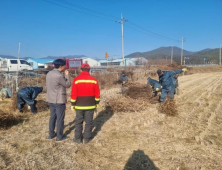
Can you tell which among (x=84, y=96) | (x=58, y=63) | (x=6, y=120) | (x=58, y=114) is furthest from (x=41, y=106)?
(x=84, y=96)

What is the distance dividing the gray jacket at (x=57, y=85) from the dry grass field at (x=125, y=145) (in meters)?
1.00

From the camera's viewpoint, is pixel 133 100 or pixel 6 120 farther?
pixel 133 100

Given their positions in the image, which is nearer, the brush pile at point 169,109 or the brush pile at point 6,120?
the brush pile at point 6,120

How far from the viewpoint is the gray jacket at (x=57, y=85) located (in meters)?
3.56

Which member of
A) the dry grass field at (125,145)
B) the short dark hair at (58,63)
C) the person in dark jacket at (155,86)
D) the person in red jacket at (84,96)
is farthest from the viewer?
the person in dark jacket at (155,86)

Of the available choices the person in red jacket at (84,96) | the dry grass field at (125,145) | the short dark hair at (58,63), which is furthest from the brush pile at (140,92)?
the short dark hair at (58,63)

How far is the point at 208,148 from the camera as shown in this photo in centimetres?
349

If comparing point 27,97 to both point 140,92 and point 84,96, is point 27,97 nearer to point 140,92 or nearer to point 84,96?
point 84,96

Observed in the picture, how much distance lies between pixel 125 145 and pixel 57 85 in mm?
1956

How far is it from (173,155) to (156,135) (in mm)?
959

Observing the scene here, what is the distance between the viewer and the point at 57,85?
362 cm

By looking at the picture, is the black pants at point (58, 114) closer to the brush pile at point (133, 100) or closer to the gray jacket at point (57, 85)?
the gray jacket at point (57, 85)

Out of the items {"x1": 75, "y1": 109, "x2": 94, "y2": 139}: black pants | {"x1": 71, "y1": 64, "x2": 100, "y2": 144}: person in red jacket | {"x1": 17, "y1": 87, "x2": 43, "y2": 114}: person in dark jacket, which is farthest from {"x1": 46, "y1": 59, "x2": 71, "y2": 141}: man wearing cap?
{"x1": 17, "y1": 87, "x2": 43, "y2": 114}: person in dark jacket

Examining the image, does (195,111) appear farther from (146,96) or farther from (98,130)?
(98,130)
